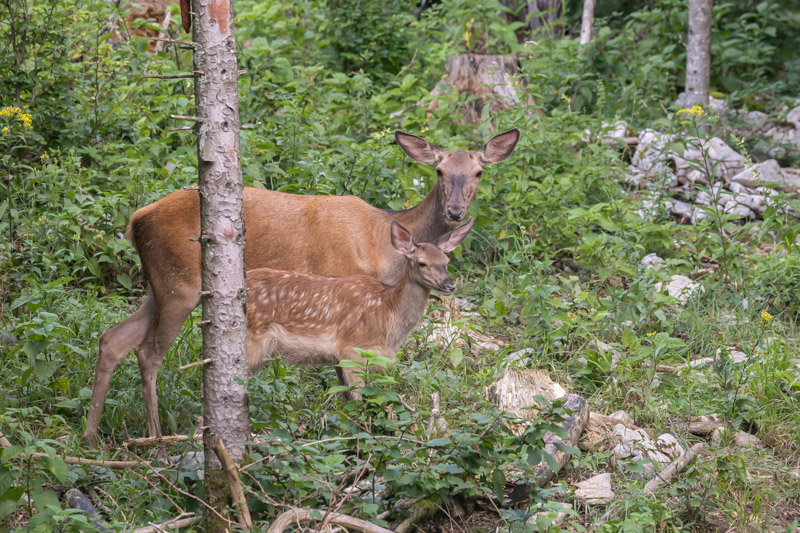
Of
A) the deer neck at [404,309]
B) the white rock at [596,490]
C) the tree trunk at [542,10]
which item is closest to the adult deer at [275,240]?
the deer neck at [404,309]

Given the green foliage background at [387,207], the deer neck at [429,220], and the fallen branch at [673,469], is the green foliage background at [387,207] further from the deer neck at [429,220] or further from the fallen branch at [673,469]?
the deer neck at [429,220]

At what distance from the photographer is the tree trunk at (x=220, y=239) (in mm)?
3697

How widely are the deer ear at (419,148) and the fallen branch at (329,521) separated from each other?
3376 mm

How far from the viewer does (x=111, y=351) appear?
203 inches

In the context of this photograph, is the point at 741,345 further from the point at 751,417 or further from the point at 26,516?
the point at 26,516

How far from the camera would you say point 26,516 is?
403cm

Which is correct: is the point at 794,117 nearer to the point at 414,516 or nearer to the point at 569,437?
the point at 569,437

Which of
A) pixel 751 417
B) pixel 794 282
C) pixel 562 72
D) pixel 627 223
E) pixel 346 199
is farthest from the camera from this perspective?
pixel 562 72

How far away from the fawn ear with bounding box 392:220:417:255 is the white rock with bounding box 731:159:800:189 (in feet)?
17.9

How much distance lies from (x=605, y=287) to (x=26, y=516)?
15.3ft

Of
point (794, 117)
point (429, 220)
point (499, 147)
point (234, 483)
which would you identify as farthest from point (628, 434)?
point (794, 117)

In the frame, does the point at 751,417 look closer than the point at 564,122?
Yes

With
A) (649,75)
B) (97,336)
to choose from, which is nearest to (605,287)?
(97,336)

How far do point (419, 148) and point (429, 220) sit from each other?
2.18 ft
